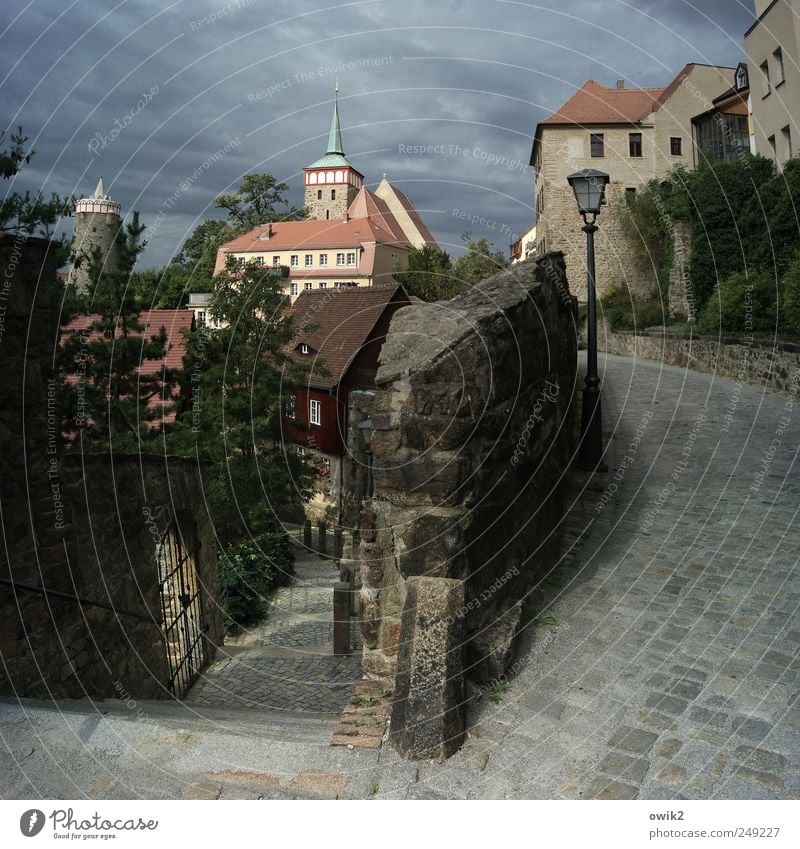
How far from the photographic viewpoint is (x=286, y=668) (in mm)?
11484

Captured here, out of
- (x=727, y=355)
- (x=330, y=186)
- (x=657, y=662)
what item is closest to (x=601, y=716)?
(x=657, y=662)

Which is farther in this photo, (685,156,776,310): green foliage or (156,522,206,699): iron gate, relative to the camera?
(685,156,776,310): green foliage

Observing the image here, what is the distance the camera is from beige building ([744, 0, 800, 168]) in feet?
73.4

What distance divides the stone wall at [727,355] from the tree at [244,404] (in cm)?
1114

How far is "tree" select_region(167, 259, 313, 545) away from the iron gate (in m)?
5.27

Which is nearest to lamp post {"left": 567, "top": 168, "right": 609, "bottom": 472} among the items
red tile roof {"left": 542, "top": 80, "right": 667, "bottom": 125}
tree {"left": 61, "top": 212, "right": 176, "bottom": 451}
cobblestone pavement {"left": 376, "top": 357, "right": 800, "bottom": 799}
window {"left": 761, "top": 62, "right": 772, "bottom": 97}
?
cobblestone pavement {"left": 376, "top": 357, "right": 800, "bottom": 799}

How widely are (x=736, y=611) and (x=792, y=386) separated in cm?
1076

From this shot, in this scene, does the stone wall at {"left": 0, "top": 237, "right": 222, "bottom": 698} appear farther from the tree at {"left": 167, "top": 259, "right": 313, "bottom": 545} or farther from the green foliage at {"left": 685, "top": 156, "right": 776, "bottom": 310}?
the green foliage at {"left": 685, "top": 156, "right": 776, "bottom": 310}

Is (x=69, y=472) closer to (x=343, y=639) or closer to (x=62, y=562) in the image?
(x=62, y=562)

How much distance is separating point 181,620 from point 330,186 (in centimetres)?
6610

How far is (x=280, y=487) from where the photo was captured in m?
17.5

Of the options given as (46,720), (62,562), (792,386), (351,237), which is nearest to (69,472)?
(62,562)

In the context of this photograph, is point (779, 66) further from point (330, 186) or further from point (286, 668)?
point (330, 186)

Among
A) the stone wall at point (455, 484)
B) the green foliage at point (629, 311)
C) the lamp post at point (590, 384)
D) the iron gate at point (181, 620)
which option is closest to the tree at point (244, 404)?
the iron gate at point (181, 620)
